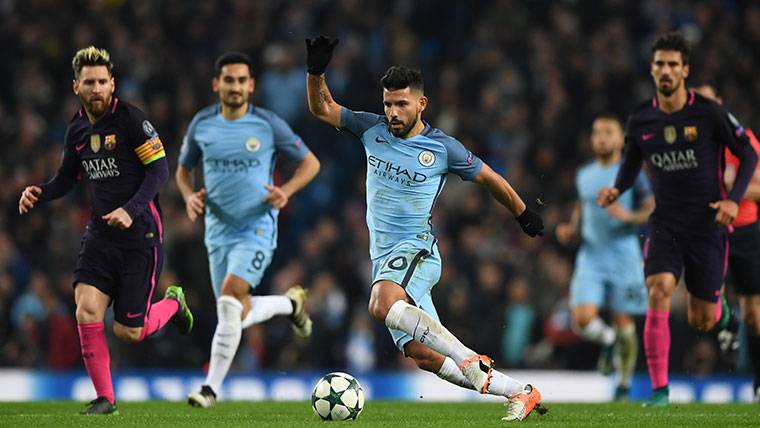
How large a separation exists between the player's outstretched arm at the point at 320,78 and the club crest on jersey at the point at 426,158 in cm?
62

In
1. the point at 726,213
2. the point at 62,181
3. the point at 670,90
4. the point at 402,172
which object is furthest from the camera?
the point at 670,90

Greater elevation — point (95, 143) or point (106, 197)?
point (95, 143)

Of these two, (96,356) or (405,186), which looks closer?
(405,186)

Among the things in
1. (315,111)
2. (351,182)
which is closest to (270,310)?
(315,111)

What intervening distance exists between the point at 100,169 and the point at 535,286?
25.3ft

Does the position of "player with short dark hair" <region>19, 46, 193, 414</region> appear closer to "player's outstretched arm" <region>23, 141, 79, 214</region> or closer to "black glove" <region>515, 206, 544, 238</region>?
"player's outstretched arm" <region>23, 141, 79, 214</region>

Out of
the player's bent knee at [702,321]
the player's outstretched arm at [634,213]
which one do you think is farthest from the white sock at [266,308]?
the player's bent knee at [702,321]

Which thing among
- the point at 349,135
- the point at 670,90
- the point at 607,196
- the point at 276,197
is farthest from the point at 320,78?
the point at 349,135

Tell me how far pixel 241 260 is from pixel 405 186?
245cm

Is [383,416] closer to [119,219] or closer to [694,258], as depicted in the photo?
[119,219]

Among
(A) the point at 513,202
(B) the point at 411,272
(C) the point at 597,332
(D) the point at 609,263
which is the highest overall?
(A) the point at 513,202

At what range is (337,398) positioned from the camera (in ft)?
28.4

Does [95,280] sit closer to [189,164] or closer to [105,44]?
[189,164]

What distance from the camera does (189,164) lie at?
11359 millimetres
